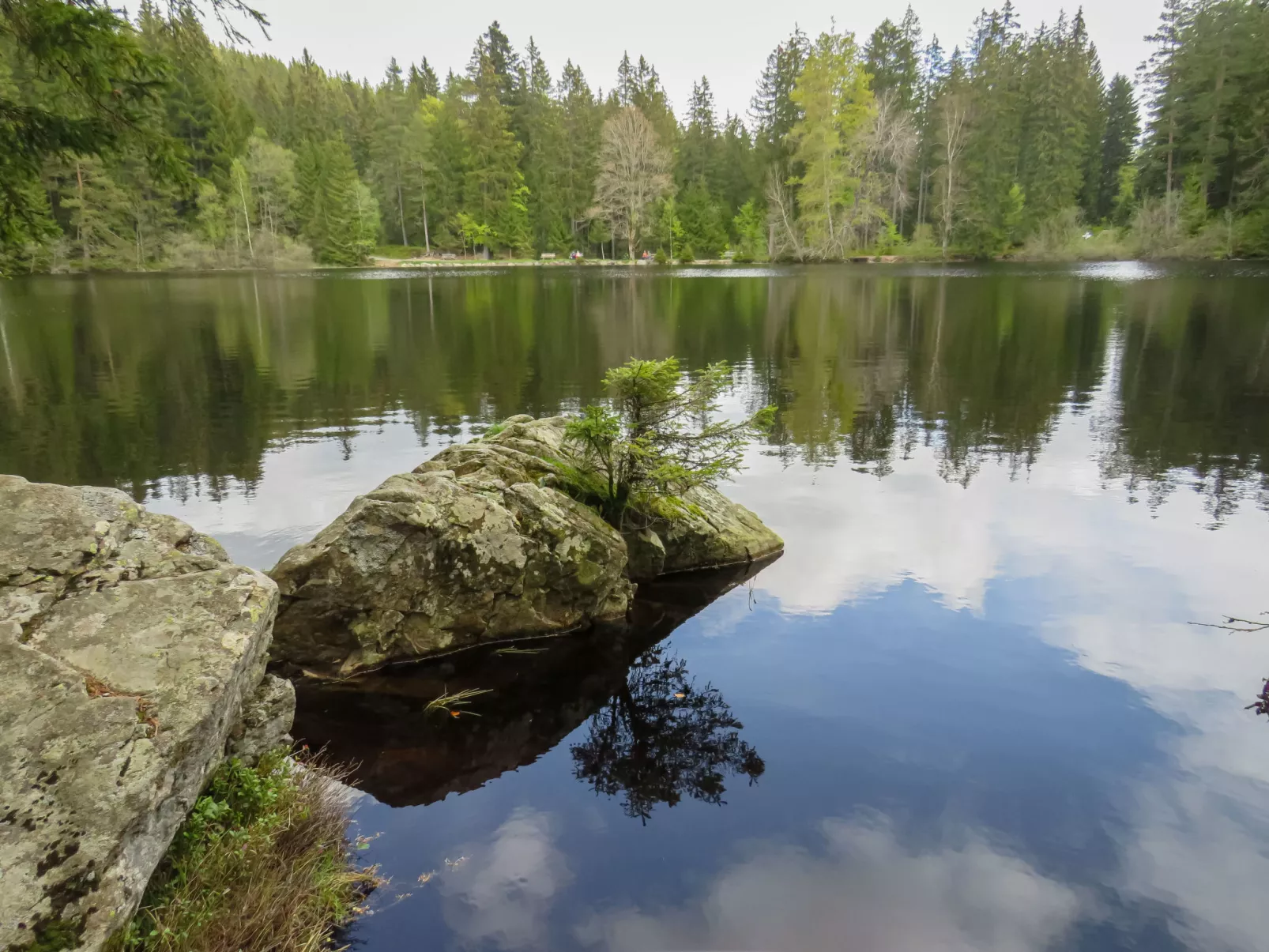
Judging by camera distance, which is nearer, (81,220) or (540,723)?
(540,723)

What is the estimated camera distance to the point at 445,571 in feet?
27.6

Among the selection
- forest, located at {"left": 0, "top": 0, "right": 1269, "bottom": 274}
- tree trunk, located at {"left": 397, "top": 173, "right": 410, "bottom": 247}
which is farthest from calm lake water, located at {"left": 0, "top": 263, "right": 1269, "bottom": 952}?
tree trunk, located at {"left": 397, "top": 173, "right": 410, "bottom": 247}

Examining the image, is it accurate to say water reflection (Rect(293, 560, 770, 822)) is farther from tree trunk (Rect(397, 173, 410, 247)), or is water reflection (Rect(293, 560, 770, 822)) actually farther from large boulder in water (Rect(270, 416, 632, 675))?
tree trunk (Rect(397, 173, 410, 247))

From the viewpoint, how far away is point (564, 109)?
343ft

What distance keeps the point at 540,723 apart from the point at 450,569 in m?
2.04

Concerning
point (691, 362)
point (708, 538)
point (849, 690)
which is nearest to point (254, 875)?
point (849, 690)

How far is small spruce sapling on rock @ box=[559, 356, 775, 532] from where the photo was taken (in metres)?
9.82

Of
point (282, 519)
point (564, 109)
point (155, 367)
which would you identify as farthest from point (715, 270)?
point (282, 519)

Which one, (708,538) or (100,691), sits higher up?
(100,691)

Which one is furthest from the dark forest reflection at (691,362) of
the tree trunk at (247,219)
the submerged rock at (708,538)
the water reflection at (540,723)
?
the tree trunk at (247,219)

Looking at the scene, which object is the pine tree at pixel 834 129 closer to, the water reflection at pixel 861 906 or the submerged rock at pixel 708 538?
the submerged rock at pixel 708 538

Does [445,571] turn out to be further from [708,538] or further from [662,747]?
[708,538]

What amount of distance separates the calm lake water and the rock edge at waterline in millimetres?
440

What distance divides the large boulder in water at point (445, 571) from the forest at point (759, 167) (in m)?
59.7
